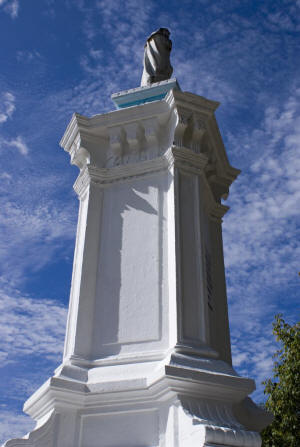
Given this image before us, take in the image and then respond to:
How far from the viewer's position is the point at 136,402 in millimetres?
5918

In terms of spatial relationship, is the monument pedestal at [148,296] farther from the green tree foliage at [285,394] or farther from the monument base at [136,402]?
the green tree foliage at [285,394]

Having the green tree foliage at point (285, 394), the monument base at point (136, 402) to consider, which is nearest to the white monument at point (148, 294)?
the monument base at point (136, 402)

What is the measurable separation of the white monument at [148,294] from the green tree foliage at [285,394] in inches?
354

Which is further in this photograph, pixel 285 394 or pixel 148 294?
pixel 285 394

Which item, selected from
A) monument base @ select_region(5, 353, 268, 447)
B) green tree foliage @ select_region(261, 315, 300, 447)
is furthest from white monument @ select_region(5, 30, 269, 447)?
green tree foliage @ select_region(261, 315, 300, 447)

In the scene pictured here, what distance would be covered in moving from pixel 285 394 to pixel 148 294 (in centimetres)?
1096

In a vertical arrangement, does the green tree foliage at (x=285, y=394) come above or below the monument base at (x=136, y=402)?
above

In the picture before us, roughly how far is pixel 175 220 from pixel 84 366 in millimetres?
2365

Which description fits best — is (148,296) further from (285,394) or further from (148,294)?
(285,394)

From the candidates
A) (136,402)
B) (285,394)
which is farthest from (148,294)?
(285,394)

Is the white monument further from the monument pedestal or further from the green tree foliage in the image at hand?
the green tree foliage

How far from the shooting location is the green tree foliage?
15070mm

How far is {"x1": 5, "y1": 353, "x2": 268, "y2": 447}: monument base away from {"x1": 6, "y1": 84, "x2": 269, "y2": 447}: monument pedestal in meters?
0.01

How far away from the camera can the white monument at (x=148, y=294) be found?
5715mm
